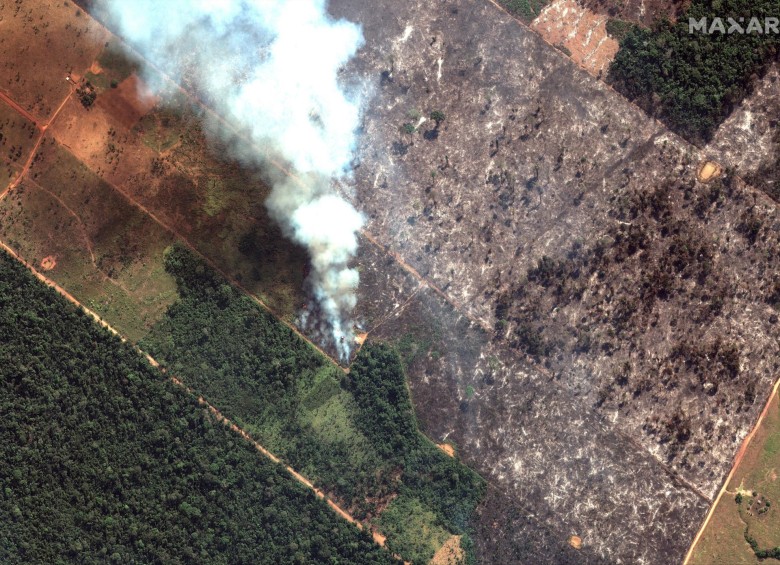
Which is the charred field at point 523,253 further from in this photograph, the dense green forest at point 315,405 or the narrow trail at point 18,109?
the dense green forest at point 315,405

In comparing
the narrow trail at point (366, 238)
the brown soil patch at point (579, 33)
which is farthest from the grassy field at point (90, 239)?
the brown soil patch at point (579, 33)

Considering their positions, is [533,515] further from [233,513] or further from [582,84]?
[582,84]

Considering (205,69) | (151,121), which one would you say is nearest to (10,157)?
(151,121)

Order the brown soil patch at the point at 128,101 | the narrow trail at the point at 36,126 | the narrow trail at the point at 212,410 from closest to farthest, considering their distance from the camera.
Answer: the narrow trail at the point at 212,410 < the narrow trail at the point at 36,126 < the brown soil patch at the point at 128,101

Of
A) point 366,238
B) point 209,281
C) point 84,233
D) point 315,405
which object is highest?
point 366,238

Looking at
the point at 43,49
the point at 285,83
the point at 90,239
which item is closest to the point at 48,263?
the point at 90,239

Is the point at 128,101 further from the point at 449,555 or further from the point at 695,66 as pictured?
the point at 695,66
